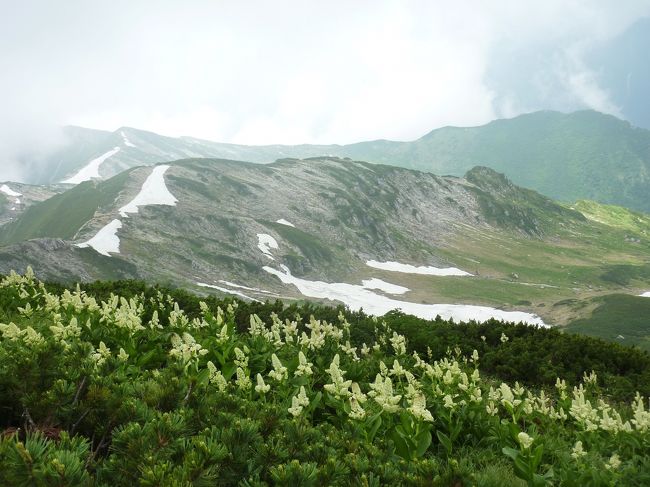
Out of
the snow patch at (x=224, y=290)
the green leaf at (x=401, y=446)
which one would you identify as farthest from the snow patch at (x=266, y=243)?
the green leaf at (x=401, y=446)

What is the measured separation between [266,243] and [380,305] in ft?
116

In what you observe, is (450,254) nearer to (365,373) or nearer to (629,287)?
(629,287)

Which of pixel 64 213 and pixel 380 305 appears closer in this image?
pixel 380 305

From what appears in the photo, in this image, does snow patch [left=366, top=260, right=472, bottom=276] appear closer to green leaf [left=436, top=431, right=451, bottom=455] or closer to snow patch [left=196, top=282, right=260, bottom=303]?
snow patch [left=196, top=282, right=260, bottom=303]

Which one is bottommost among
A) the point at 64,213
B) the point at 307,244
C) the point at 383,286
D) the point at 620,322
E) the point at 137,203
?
the point at 383,286

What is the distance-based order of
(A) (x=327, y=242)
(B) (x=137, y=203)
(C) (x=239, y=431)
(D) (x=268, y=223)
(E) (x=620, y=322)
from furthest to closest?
(A) (x=327, y=242)
(D) (x=268, y=223)
(B) (x=137, y=203)
(E) (x=620, y=322)
(C) (x=239, y=431)

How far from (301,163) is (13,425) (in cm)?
19104

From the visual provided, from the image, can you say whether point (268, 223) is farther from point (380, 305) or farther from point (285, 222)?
point (380, 305)

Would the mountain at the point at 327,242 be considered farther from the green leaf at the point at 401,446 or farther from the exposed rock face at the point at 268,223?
the green leaf at the point at 401,446

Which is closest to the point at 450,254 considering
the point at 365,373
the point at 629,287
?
the point at 629,287

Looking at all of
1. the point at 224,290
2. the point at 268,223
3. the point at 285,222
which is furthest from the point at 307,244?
the point at 224,290

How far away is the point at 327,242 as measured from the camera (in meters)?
130

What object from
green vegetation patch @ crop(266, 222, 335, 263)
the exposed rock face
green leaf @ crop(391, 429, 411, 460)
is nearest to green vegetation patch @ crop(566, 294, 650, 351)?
the exposed rock face

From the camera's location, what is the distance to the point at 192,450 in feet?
12.3
